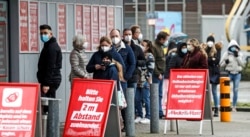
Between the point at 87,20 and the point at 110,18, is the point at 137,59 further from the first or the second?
the point at 110,18

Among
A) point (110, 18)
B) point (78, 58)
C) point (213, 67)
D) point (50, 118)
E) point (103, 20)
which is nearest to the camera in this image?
point (50, 118)

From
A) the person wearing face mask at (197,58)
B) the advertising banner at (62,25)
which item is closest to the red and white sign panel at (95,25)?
the advertising banner at (62,25)

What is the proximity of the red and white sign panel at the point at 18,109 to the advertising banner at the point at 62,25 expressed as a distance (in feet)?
21.8

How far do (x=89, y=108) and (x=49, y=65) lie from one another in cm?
200

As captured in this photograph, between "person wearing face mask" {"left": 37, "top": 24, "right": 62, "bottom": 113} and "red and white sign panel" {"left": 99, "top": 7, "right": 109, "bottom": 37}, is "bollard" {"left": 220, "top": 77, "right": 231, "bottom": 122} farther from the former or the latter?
"person wearing face mask" {"left": 37, "top": 24, "right": 62, "bottom": 113}

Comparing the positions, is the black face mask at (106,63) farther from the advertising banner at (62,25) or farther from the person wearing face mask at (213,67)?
the person wearing face mask at (213,67)

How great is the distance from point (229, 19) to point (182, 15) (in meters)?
6.51

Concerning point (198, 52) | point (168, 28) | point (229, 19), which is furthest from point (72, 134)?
point (168, 28)

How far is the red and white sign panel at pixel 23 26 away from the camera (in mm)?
17875

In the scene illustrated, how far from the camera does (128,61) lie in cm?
1805

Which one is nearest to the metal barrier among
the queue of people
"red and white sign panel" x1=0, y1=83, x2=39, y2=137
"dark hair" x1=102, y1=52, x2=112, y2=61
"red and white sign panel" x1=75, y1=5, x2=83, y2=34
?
"red and white sign panel" x1=0, y1=83, x2=39, y2=137

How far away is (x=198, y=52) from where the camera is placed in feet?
66.0

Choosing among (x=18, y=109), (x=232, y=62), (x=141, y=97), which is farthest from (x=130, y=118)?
(x=232, y=62)

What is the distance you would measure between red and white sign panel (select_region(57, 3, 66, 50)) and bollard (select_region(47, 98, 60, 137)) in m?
5.43
